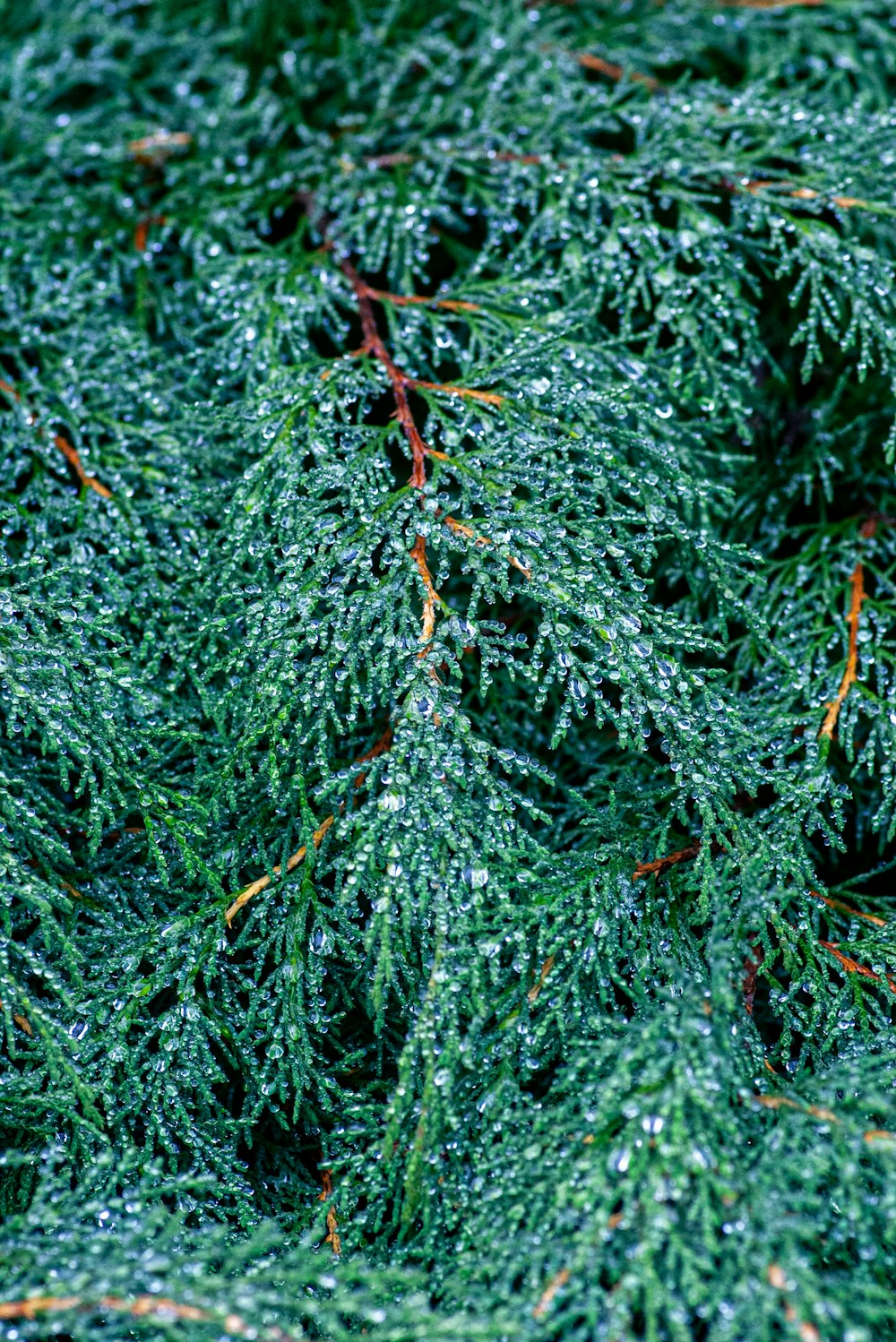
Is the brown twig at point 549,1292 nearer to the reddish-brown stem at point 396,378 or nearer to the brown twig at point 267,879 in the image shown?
the brown twig at point 267,879

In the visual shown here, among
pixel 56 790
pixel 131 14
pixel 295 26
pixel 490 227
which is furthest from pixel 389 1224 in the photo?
pixel 131 14

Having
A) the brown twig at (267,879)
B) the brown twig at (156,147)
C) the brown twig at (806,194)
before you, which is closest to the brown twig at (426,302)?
the brown twig at (806,194)

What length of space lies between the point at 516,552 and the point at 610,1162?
81cm

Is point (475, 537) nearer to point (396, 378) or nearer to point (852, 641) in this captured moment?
point (396, 378)

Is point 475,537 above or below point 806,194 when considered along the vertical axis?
below

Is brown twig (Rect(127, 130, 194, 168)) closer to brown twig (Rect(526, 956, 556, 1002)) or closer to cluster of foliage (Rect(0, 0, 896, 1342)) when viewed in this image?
cluster of foliage (Rect(0, 0, 896, 1342))

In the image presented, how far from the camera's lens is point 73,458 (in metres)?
1.97

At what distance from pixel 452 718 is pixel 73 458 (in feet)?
3.05

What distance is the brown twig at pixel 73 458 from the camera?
1.93 m

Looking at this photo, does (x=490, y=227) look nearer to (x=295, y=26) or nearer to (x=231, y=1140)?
(x=295, y=26)

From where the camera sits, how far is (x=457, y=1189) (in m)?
1.44

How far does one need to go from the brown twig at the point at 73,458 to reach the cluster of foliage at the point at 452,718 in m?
0.02

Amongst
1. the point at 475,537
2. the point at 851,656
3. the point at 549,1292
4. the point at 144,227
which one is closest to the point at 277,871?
the point at 475,537

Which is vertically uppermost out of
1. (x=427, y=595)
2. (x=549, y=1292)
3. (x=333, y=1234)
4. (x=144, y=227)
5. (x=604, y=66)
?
(x=604, y=66)
